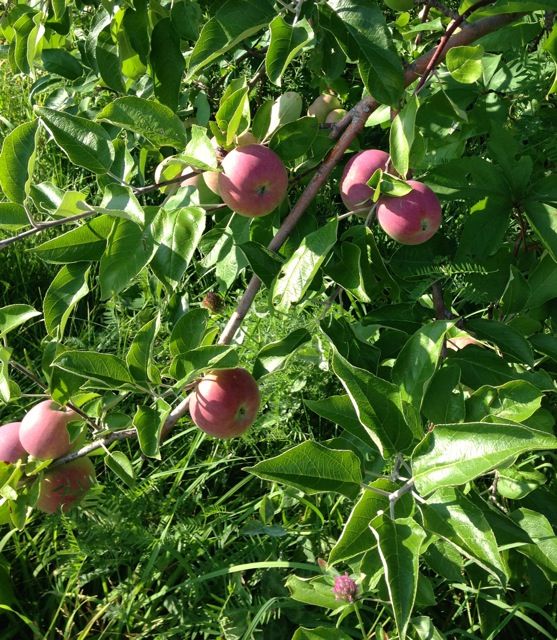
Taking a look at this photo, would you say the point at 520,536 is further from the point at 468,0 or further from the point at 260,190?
the point at 468,0

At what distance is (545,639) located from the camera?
1.55 metres

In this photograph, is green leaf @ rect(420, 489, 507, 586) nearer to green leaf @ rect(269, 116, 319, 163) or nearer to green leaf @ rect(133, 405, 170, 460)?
green leaf @ rect(133, 405, 170, 460)

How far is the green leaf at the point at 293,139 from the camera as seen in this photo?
1.16m

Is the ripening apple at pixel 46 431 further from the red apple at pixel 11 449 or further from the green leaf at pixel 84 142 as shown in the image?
the green leaf at pixel 84 142

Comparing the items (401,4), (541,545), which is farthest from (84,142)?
(541,545)

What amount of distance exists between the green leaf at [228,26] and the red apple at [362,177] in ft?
0.83

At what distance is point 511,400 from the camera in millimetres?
1012

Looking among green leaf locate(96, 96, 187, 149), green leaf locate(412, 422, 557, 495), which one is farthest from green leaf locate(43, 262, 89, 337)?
green leaf locate(412, 422, 557, 495)

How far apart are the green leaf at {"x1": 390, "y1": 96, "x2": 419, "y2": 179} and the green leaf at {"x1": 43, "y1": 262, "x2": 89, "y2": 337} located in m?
0.48

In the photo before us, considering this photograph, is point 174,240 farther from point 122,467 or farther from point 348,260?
point 122,467

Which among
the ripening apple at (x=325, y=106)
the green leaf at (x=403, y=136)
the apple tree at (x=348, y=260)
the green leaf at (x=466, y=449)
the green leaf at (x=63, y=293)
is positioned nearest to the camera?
the green leaf at (x=466, y=449)

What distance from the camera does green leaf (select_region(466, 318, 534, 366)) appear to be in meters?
1.18

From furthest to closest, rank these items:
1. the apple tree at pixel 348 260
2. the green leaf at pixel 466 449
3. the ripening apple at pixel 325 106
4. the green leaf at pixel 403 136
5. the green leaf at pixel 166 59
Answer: the ripening apple at pixel 325 106, the green leaf at pixel 166 59, the green leaf at pixel 403 136, the apple tree at pixel 348 260, the green leaf at pixel 466 449

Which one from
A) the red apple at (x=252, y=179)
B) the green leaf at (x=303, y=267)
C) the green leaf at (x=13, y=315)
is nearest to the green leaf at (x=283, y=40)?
the red apple at (x=252, y=179)
